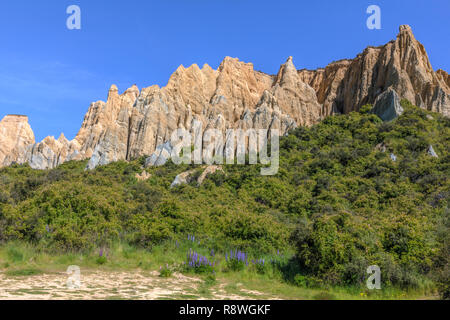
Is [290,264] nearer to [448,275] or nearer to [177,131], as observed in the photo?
[448,275]

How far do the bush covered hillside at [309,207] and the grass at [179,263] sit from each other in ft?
1.49

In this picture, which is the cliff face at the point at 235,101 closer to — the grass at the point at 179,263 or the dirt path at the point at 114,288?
the grass at the point at 179,263

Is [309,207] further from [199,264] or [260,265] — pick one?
[199,264]

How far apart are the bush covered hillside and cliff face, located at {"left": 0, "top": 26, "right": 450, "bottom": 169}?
8674mm

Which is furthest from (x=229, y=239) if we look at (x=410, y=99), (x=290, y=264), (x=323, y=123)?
(x=410, y=99)

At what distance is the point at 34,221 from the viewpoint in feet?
40.3

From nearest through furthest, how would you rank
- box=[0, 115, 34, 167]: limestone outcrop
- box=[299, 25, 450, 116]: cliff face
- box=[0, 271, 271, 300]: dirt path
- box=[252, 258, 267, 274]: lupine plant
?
box=[0, 271, 271, 300]: dirt path
box=[252, 258, 267, 274]: lupine plant
box=[299, 25, 450, 116]: cliff face
box=[0, 115, 34, 167]: limestone outcrop

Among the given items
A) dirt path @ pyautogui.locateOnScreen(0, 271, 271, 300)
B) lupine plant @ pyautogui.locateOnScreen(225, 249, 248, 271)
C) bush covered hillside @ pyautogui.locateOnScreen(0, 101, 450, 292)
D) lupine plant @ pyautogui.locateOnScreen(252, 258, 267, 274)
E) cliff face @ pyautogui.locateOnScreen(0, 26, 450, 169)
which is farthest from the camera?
cliff face @ pyautogui.locateOnScreen(0, 26, 450, 169)

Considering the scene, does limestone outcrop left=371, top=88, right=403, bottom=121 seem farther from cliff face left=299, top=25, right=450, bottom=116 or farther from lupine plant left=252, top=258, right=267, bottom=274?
lupine plant left=252, top=258, right=267, bottom=274

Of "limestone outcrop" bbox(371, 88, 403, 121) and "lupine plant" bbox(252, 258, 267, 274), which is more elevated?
"limestone outcrop" bbox(371, 88, 403, 121)

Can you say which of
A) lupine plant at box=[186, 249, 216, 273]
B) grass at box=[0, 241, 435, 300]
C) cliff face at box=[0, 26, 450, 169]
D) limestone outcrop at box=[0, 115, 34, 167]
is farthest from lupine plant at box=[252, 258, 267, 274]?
limestone outcrop at box=[0, 115, 34, 167]

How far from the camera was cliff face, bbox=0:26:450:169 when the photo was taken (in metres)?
49.8

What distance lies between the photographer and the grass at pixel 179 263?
7.91 m

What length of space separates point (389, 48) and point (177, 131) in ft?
120
